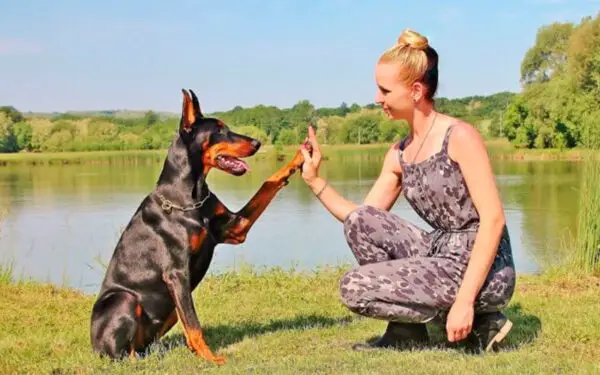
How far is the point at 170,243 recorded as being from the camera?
385 cm

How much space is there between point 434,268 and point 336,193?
2.62 ft

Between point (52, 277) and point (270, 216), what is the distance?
21.7 feet

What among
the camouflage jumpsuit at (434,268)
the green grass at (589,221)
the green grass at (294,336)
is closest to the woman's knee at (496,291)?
the camouflage jumpsuit at (434,268)

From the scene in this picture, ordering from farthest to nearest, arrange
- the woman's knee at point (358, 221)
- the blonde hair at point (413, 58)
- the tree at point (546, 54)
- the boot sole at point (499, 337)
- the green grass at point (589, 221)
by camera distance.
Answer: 1. the tree at point (546, 54)
2. the green grass at point (589, 221)
3. the woman's knee at point (358, 221)
4. the boot sole at point (499, 337)
5. the blonde hair at point (413, 58)

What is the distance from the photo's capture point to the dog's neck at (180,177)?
3.86 m

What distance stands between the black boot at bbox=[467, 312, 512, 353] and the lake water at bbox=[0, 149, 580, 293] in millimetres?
4784

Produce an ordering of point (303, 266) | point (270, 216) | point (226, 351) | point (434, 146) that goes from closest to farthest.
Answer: point (434, 146), point (226, 351), point (303, 266), point (270, 216)

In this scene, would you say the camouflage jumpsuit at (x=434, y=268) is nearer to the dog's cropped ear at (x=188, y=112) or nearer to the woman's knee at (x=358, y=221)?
the woman's knee at (x=358, y=221)

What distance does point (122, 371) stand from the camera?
3.50 metres

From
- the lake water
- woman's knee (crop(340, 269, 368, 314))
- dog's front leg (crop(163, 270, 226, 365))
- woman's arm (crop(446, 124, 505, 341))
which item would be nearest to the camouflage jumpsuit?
woman's knee (crop(340, 269, 368, 314))

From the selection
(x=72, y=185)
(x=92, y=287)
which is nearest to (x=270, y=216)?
(x=92, y=287)

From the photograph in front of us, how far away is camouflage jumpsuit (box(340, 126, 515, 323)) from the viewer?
349 centimetres

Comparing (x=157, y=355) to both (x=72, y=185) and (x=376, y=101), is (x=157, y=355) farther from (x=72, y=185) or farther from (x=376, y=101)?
(x=72, y=185)

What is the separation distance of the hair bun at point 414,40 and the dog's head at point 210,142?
0.95 meters
